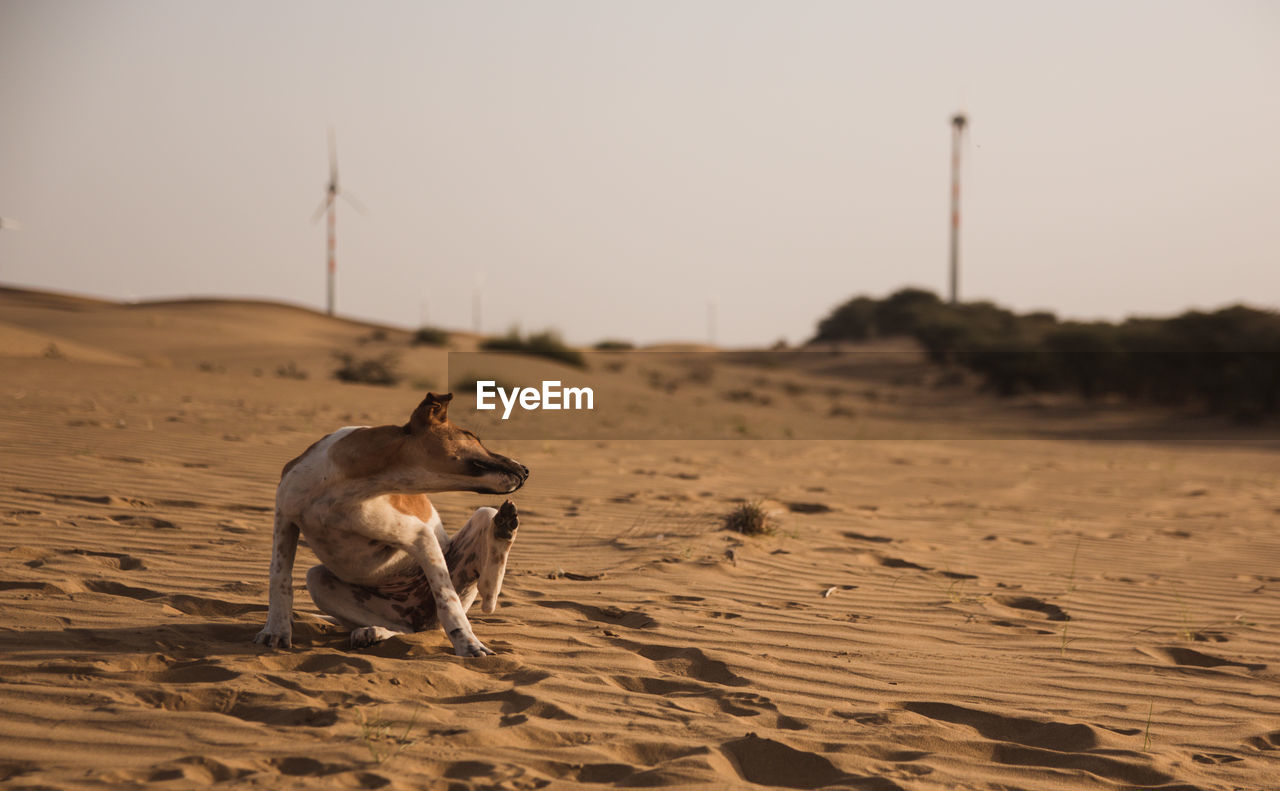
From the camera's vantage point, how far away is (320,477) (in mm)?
3934

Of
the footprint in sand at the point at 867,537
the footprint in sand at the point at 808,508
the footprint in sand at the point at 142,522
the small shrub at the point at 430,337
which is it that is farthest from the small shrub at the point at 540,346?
the footprint in sand at the point at 142,522

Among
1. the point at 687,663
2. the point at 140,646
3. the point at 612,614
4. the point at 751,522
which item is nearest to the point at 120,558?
the point at 140,646

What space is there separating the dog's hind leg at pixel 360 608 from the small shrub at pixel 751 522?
344cm

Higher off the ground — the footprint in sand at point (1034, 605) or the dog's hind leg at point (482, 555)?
the dog's hind leg at point (482, 555)

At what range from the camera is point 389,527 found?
3.96 meters

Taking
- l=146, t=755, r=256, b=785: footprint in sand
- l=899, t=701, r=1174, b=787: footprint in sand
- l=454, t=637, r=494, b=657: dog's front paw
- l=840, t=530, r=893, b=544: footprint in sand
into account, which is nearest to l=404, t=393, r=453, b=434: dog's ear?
l=454, t=637, r=494, b=657: dog's front paw

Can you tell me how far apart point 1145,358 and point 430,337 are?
18.7 meters

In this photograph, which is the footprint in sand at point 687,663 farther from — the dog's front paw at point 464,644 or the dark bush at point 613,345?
the dark bush at point 613,345

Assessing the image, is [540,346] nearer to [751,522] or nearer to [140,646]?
[751,522]

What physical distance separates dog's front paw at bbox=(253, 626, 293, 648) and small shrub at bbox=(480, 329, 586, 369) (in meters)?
24.0

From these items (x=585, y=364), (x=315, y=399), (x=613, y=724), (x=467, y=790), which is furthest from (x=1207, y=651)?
(x=585, y=364)

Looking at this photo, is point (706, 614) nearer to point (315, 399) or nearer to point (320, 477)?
point (320, 477)

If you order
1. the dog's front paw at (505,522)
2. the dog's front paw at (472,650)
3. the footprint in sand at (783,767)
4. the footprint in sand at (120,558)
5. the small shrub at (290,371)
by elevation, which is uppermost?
the small shrub at (290,371)

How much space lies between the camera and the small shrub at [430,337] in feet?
96.4
